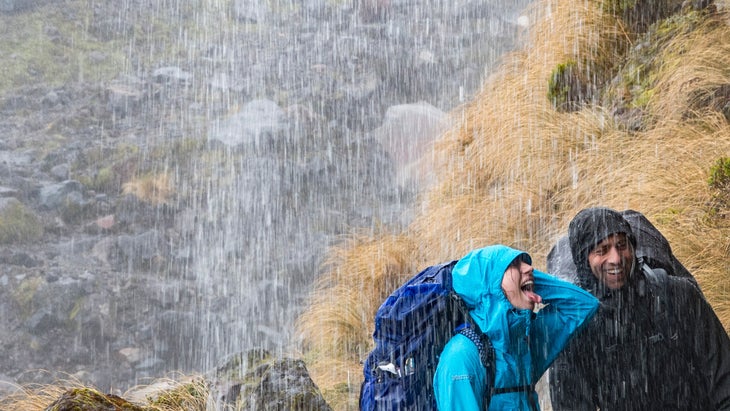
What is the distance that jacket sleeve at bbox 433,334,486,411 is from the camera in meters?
2.16

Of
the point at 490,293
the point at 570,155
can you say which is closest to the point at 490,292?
the point at 490,293

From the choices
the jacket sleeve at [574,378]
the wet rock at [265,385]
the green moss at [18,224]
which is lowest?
the green moss at [18,224]

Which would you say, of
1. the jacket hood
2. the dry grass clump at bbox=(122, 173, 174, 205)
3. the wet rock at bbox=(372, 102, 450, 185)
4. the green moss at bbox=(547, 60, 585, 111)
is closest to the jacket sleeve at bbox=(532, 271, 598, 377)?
the jacket hood

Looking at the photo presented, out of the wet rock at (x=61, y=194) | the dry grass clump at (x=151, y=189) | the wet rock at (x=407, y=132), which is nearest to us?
the wet rock at (x=61, y=194)

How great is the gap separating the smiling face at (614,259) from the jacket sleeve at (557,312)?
150 mm

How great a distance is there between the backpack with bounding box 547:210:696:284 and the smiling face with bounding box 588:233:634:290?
242 millimetres

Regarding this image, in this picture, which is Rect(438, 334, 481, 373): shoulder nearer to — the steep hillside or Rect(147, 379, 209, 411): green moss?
the steep hillside

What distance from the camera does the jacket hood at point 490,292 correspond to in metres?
2.25

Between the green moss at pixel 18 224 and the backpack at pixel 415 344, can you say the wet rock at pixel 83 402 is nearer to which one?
the backpack at pixel 415 344

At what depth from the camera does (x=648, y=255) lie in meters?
2.91

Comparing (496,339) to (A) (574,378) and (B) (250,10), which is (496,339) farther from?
(B) (250,10)

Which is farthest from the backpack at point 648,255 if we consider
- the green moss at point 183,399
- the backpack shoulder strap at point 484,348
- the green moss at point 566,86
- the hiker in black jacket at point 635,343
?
the green moss at point 566,86

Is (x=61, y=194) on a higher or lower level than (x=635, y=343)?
lower

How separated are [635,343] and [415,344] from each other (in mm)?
799
